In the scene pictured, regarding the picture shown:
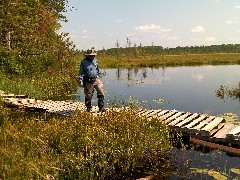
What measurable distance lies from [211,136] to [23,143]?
582 centimetres

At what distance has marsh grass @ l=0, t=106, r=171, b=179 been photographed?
22.3 feet

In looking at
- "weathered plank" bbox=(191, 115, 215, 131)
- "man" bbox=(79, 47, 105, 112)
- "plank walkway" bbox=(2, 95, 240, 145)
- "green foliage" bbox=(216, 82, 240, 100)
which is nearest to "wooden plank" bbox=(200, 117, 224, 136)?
"plank walkway" bbox=(2, 95, 240, 145)

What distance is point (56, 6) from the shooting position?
38688 millimetres

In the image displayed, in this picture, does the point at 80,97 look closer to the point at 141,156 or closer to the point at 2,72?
the point at 2,72

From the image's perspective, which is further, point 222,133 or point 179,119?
point 179,119

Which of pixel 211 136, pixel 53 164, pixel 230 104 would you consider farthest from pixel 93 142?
pixel 230 104

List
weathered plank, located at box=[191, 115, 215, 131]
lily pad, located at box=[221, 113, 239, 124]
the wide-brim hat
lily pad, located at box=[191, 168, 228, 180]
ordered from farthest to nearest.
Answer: lily pad, located at box=[221, 113, 239, 124]
the wide-brim hat
weathered plank, located at box=[191, 115, 215, 131]
lily pad, located at box=[191, 168, 228, 180]

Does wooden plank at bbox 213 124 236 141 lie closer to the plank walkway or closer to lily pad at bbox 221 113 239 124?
the plank walkway

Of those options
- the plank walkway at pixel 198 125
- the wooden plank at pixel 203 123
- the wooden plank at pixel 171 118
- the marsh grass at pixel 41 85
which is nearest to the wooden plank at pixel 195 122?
the plank walkway at pixel 198 125

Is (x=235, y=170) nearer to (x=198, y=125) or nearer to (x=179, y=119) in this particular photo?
(x=198, y=125)

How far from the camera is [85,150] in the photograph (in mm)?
7516

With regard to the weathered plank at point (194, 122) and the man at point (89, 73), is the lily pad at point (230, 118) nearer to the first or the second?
the weathered plank at point (194, 122)

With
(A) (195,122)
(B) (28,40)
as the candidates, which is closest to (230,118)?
(A) (195,122)

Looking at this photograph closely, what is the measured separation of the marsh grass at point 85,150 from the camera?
680 centimetres
